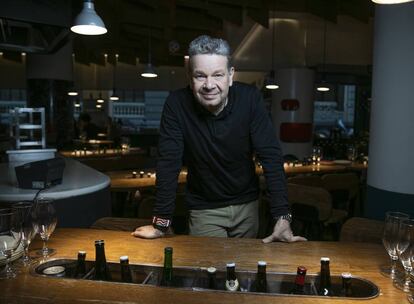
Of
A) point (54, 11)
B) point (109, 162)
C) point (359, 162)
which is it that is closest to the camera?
point (54, 11)

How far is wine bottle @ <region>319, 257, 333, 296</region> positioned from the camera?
1.43m

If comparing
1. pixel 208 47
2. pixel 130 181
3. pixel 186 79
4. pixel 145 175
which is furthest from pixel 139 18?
pixel 208 47

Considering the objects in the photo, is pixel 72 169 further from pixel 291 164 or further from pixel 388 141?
pixel 291 164

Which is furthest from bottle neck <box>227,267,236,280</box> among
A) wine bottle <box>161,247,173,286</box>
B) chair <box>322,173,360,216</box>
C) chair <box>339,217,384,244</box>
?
chair <box>322,173,360,216</box>

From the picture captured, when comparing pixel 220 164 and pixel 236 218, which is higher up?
pixel 220 164

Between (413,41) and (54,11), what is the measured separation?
336cm

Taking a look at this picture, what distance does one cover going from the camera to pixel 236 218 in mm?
2234

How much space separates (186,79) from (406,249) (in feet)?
25.0

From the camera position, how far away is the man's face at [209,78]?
5.92 feet

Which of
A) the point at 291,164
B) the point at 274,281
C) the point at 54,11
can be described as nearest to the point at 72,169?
the point at 54,11

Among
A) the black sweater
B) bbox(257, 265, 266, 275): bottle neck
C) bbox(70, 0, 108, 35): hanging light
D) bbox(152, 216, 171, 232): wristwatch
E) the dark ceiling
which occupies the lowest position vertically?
bbox(257, 265, 266, 275): bottle neck

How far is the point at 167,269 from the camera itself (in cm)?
148

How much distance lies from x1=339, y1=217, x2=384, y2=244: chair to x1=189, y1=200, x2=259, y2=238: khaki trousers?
50 cm

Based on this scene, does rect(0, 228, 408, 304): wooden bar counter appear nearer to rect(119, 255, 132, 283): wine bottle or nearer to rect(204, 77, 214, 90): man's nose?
rect(119, 255, 132, 283): wine bottle
